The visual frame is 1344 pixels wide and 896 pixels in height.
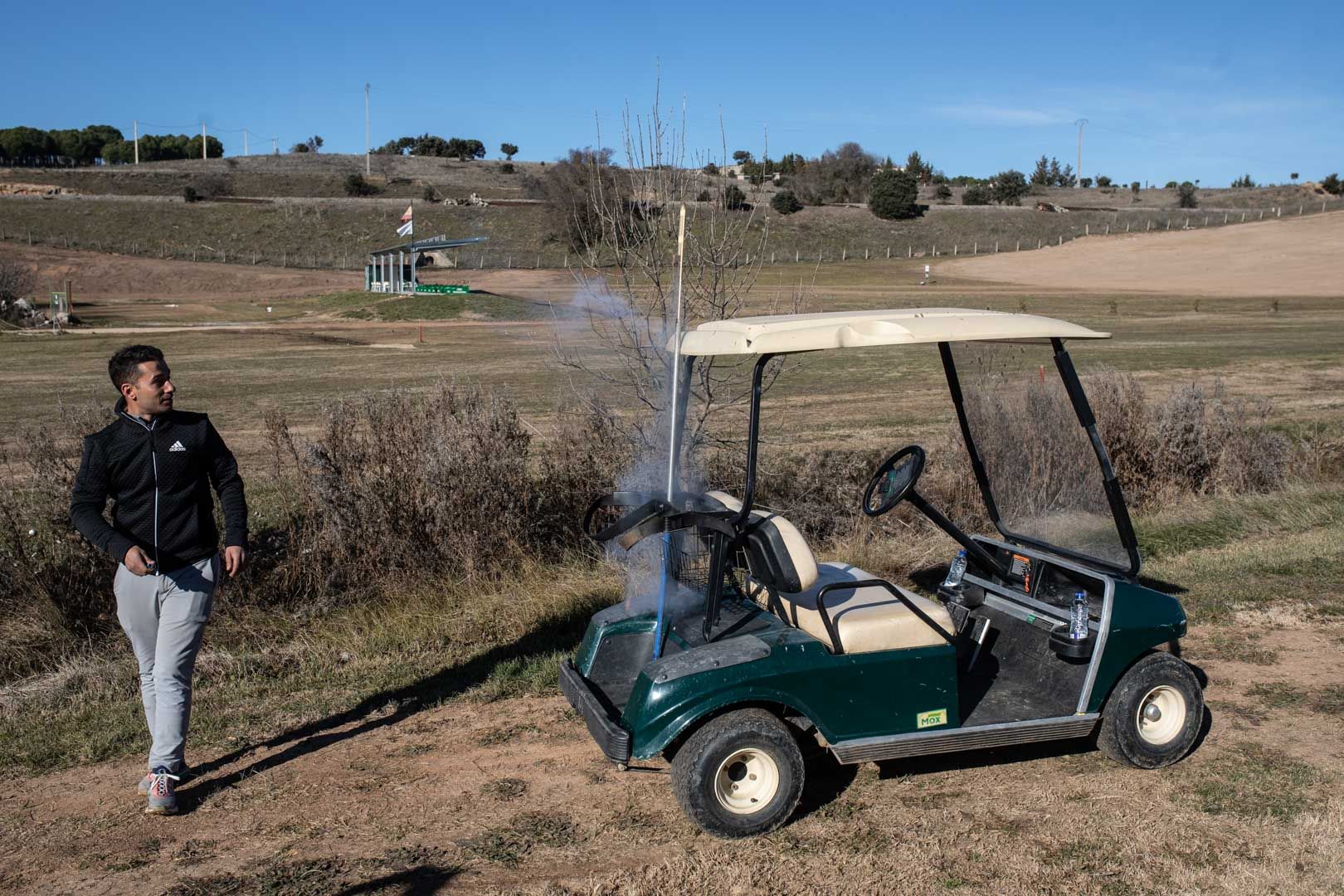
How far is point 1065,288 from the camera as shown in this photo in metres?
54.5

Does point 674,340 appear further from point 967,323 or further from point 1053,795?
point 1053,795

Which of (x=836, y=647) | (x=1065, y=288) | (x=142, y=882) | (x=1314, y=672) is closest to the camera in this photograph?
(x=142, y=882)

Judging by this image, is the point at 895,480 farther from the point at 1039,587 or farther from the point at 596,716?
the point at 596,716

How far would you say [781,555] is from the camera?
4328mm

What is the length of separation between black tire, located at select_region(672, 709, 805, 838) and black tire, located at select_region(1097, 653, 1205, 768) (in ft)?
4.72

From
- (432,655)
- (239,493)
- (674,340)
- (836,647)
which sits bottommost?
(432,655)

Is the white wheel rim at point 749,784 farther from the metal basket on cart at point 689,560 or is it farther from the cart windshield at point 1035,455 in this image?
the cart windshield at point 1035,455

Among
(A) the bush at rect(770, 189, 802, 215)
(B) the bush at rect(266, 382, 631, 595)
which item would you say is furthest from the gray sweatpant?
(A) the bush at rect(770, 189, 802, 215)

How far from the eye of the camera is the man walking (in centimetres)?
432

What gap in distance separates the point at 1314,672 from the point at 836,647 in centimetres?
335

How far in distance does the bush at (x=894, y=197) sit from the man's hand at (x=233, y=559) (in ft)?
272

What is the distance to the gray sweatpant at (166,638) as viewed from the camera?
438cm

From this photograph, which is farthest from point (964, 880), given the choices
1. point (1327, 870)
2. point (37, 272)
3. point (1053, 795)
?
point (37, 272)

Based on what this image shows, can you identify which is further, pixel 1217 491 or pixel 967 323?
pixel 1217 491
